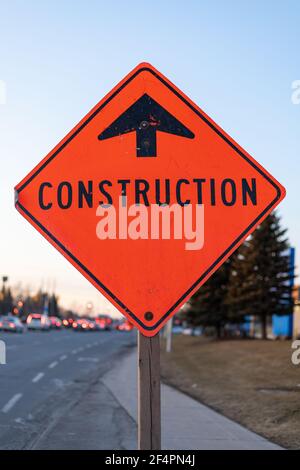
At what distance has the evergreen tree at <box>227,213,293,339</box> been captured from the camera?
40.1 metres

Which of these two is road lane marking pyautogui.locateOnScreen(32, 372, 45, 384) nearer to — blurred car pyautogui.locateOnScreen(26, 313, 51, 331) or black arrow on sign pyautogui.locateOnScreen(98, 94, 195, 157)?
black arrow on sign pyautogui.locateOnScreen(98, 94, 195, 157)

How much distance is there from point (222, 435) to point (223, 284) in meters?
36.8

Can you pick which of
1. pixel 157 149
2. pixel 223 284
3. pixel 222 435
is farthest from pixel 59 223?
pixel 223 284

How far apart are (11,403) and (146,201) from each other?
416 inches

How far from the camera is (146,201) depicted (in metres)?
3.27

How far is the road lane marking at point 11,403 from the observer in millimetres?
12007

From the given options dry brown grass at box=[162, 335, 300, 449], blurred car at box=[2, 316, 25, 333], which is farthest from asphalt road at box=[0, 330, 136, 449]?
blurred car at box=[2, 316, 25, 333]

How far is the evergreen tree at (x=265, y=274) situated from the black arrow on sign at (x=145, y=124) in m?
36.8

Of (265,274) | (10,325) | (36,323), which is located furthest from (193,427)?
(36,323)

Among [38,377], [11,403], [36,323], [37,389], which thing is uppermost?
[11,403]

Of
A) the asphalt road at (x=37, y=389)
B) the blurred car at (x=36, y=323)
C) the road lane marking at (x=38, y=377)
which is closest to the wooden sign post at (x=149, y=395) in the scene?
the asphalt road at (x=37, y=389)

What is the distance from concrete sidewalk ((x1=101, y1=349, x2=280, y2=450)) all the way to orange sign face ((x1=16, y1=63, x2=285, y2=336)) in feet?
18.1

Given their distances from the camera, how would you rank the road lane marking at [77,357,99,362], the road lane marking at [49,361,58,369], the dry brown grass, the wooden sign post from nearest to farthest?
the wooden sign post → the dry brown grass → the road lane marking at [49,361,58,369] → the road lane marking at [77,357,99,362]

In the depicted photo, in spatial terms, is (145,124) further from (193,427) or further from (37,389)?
(37,389)
